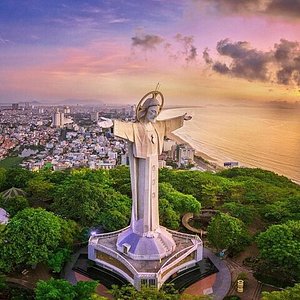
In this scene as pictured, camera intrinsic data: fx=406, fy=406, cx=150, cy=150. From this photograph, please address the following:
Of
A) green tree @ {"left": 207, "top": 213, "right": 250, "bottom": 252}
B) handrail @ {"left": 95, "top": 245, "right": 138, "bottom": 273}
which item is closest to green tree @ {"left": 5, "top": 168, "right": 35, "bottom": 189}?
handrail @ {"left": 95, "top": 245, "right": 138, "bottom": 273}

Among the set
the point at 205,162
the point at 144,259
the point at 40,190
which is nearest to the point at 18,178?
the point at 40,190

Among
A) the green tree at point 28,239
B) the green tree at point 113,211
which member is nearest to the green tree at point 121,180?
the green tree at point 113,211

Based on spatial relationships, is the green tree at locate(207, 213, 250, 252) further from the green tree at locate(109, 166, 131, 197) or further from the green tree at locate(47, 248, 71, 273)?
the green tree at locate(109, 166, 131, 197)

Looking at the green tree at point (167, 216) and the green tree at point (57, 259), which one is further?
the green tree at point (167, 216)

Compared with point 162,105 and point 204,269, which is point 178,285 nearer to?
point 204,269

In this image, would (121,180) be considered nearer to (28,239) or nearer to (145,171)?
(145,171)

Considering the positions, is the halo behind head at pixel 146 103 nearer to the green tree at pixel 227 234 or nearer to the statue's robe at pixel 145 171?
the statue's robe at pixel 145 171

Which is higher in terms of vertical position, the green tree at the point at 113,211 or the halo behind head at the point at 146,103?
the halo behind head at the point at 146,103
